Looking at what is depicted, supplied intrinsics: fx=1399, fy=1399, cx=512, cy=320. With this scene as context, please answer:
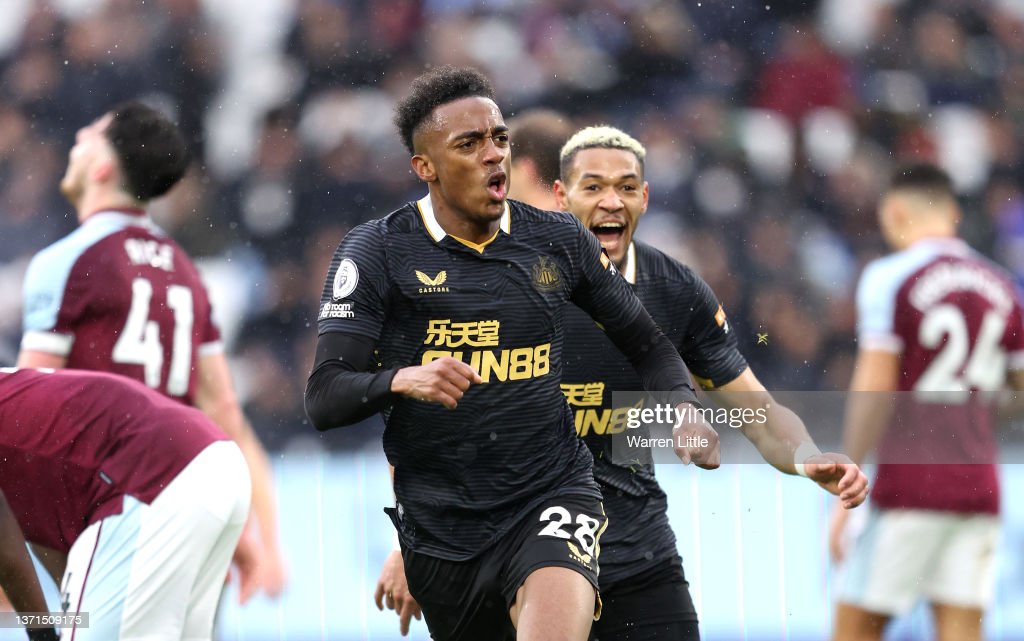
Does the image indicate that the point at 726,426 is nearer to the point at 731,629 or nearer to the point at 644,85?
the point at 731,629

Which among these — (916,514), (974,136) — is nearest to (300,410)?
(916,514)

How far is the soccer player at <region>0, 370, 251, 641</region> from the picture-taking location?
168 inches

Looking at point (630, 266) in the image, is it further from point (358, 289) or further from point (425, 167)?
point (358, 289)

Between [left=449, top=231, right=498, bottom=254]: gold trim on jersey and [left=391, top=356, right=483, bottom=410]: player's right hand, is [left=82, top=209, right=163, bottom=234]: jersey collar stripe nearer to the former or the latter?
[left=449, top=231, right=498, bottom=254]: gold trim on jersey

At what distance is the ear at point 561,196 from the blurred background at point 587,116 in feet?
10.5

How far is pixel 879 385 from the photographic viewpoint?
5.62 m

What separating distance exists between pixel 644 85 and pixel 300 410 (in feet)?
10.1

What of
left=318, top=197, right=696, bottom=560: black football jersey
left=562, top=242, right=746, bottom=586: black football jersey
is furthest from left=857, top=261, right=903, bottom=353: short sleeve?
left=318, top=197, right=696, bottom=560: black football jersey

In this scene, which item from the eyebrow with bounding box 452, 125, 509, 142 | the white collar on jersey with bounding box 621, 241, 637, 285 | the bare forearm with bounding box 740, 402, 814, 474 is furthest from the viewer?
the white collar on jersey with bounding box 621, 241, 637, 285

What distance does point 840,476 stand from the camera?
147 inches

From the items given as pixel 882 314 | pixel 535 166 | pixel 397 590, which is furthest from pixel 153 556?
pixel 882 314

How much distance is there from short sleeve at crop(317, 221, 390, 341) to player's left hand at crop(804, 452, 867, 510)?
1.22m

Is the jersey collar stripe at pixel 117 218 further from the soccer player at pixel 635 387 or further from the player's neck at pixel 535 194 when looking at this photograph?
the soccer player at pixel 635 387

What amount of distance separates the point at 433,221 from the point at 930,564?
109 inches
